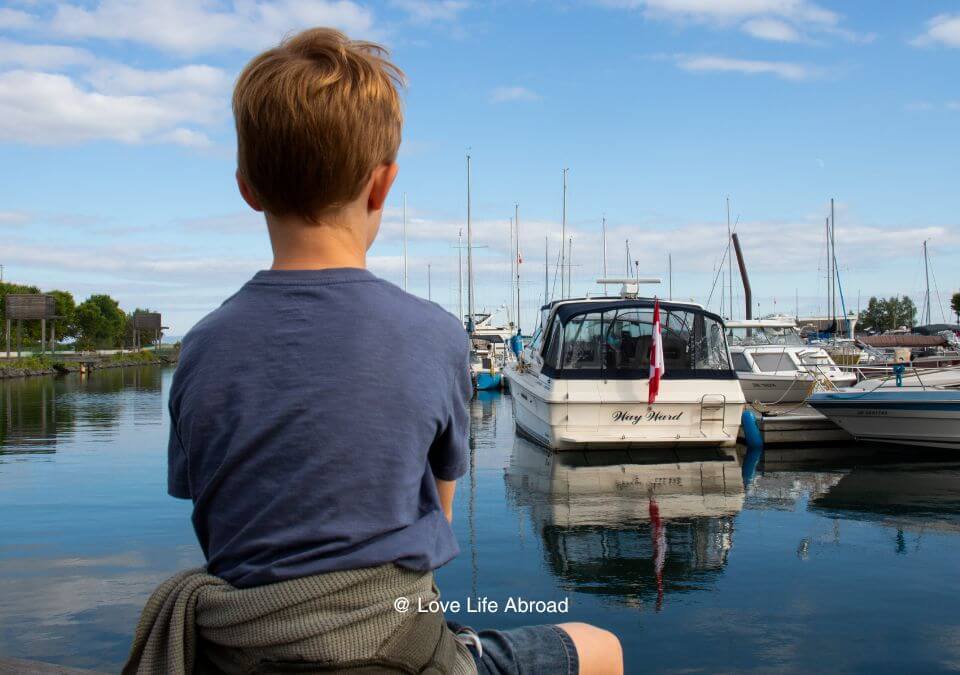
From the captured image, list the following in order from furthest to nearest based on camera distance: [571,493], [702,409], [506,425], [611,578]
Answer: [506,425] < [702,409] < [571,493] < [611,578]

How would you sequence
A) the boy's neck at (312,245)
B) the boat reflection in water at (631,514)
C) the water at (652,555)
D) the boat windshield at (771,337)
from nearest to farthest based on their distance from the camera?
the boy's neck at (312,245) < the water at (652,555) < the boat reflection in water at (631,514) < the boat windshield at (771,337)

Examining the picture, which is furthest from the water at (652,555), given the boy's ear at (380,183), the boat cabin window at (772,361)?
the boat cabin window at (772,361)

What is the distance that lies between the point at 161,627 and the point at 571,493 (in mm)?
10756

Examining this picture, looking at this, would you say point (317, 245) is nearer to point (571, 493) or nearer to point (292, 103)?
point (292, 103)

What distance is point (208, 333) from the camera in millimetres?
1544

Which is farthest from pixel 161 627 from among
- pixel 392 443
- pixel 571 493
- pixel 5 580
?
pixel 571 493

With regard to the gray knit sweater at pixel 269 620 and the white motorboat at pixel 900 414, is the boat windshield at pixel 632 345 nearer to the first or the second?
the white motorboat at pixel 900 414

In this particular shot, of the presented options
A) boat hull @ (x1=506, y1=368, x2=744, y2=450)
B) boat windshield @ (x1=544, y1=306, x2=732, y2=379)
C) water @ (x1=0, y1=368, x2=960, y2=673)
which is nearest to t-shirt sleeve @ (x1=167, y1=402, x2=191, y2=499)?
water @ (x1=0, y1=368, x2=960, y2=673)

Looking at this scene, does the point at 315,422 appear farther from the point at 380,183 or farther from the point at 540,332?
the point at 540,332

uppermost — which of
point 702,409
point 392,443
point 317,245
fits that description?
point 317,245

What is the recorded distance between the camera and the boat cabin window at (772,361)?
2255 centimetres

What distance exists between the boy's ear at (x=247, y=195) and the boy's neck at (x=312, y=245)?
37mm

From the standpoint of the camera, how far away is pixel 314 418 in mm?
1468

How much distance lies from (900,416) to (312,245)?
620 inches
